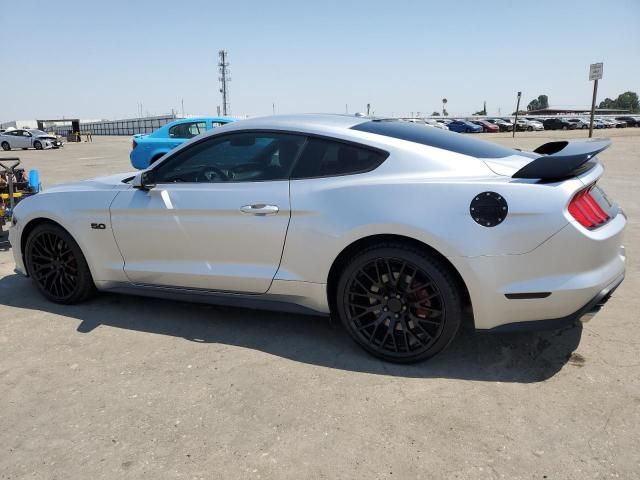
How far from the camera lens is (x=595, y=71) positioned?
25.9 metres

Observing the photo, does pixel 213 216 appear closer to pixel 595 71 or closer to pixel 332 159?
pixel 332 159

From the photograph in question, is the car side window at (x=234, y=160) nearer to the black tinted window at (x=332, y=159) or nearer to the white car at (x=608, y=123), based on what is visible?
the black tinted window at (x=332, y=159)

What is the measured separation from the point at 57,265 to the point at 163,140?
26.7 ft

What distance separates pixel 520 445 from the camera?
2.33 m

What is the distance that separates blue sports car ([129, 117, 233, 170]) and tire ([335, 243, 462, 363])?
9131 millimetres

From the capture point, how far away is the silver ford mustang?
2.74 metres

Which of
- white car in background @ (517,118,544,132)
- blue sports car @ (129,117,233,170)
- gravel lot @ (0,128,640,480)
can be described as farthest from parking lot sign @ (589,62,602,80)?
white car in background @ (517,118,544,132)

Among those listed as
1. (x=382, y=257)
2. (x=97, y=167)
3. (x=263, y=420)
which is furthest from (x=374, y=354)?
(x=97, y=167)

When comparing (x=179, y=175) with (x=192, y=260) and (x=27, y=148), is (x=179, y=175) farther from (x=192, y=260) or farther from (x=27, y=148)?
(x=27, y=148)

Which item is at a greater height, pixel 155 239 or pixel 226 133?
pixel 226 133

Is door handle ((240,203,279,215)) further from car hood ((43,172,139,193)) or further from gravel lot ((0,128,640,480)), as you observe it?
car hood ((43,172,139,193))

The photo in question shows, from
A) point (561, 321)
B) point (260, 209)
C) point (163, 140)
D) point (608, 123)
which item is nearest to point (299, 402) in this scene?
point (260, 209)

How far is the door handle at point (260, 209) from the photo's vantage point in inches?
128

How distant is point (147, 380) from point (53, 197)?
1.95 metres
